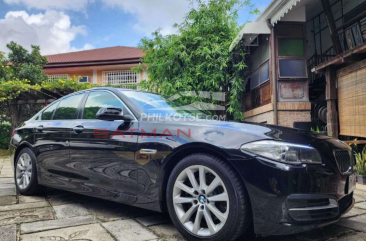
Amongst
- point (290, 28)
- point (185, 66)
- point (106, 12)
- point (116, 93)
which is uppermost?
point (106, 12)

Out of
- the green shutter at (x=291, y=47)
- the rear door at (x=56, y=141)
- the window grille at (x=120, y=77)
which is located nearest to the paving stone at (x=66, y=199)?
the rear door at (x=56, y=141)

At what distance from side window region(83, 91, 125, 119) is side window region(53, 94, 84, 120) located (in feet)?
0.69

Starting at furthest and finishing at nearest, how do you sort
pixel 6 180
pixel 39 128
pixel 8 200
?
pixel 6 180 < pixel 39 128 < pixel 8 200

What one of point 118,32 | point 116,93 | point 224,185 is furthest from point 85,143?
point 118,32

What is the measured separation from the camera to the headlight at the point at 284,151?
193 cm

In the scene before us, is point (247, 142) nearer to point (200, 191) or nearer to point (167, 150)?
point (200, 191)

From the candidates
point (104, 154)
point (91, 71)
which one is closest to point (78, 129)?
point (104, 154)

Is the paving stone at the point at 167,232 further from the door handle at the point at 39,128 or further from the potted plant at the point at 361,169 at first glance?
the potted plant at the point at 361,169

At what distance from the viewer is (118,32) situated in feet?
25.1

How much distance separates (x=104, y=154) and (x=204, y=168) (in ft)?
3.63

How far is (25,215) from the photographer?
2.93m

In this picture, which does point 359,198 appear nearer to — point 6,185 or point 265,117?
point 265,117

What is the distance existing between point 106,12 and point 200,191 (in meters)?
10.2

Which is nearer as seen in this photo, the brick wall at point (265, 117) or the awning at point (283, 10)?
the awning at point (283, 10)
